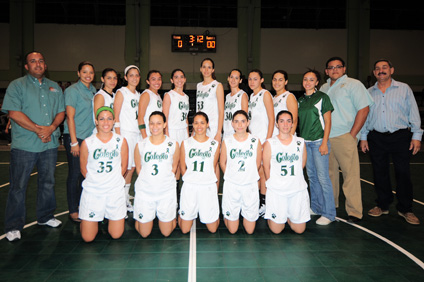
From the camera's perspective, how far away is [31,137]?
12.5 feet

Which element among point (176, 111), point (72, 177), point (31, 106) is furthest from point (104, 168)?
point (176, 111)

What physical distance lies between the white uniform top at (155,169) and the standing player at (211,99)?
96cm

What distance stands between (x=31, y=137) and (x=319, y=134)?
3.58m

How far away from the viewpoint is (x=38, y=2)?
1633 centimetres


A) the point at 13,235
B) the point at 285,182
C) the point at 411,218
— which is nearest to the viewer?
the point at 13,235

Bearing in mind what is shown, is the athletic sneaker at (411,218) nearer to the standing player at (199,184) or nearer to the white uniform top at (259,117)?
the white uniform top at (259,117)

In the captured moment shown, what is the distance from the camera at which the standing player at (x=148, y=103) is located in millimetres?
4484

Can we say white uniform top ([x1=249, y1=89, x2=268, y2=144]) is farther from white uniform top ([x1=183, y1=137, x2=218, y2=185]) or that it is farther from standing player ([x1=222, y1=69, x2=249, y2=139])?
white uniform top ([x1=183, y1=137, x2=218, y2=185])

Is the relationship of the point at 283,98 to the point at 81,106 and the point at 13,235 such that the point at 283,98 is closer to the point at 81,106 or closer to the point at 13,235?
the point at 81,106

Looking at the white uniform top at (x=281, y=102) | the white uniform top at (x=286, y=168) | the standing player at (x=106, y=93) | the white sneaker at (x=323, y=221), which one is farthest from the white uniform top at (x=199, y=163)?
the white sneaker at (x=323, y=221)

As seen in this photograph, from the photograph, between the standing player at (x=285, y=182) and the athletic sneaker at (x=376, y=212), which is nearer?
the standing player at (x=285, y=182)

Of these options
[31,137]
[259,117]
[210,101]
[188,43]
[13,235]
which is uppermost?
[188,43]

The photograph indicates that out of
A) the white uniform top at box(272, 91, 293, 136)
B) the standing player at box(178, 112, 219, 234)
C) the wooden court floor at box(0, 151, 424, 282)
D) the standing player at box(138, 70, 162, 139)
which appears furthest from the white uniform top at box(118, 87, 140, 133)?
the white uniform top at box(272, 91, 293, 136)

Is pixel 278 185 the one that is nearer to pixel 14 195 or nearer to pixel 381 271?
pixel 381 271
